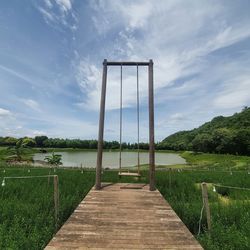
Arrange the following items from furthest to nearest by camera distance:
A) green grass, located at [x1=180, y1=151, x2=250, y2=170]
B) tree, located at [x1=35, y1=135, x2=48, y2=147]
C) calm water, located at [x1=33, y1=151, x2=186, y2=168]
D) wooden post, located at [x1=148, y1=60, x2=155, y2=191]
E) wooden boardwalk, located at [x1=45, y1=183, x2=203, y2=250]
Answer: tree, located at [x1=35, y1=135, x2=48, y2=147]
calm water, located at [x1=33, y1=151, x2=186, y2=168]
green grass, located at [x1=180, y1=151, x2=250, y2=170]
wooden post, located at [x1=148, y1=60, x2=155, y2=191]
wooden boardwalk, located at [x1=45, y1=183, x2=203, y2=250]

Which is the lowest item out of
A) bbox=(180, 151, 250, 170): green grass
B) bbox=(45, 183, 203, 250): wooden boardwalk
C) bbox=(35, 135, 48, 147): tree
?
bbox=(45, 183, 203, 250): wooden boardwalk

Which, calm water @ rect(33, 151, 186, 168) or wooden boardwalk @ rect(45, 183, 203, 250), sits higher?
calm water @ rect(33, 151, 186, 168)

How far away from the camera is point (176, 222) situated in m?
4.20

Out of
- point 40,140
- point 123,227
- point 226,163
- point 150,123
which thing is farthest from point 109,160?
point 40,140

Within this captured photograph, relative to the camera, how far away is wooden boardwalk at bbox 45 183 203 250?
130 inches

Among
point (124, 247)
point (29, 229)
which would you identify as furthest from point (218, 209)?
point (29, 229)

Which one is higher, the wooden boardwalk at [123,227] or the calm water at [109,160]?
the calm water at [109,160]

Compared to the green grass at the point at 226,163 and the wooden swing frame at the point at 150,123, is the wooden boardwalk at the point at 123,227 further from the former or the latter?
the green grass at the point at 226,163

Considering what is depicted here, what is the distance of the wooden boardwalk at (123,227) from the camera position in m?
3.29

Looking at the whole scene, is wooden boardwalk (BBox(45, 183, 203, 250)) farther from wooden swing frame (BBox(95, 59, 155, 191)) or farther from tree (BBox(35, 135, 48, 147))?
tree (BBox(35, 135, 48, 147))

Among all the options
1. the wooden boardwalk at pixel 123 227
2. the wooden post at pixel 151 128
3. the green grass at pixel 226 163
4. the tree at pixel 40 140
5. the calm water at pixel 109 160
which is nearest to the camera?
the wooden boardwalk at pixel 123 227

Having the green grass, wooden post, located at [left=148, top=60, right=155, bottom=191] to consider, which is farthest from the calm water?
wooden post, located at [left=148, top=60, right=155, bottom=191]

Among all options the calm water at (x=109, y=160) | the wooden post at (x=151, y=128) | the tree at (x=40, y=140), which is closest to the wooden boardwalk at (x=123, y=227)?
the wooden post at (x=151, y=128)

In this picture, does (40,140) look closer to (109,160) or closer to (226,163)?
(109,160)
